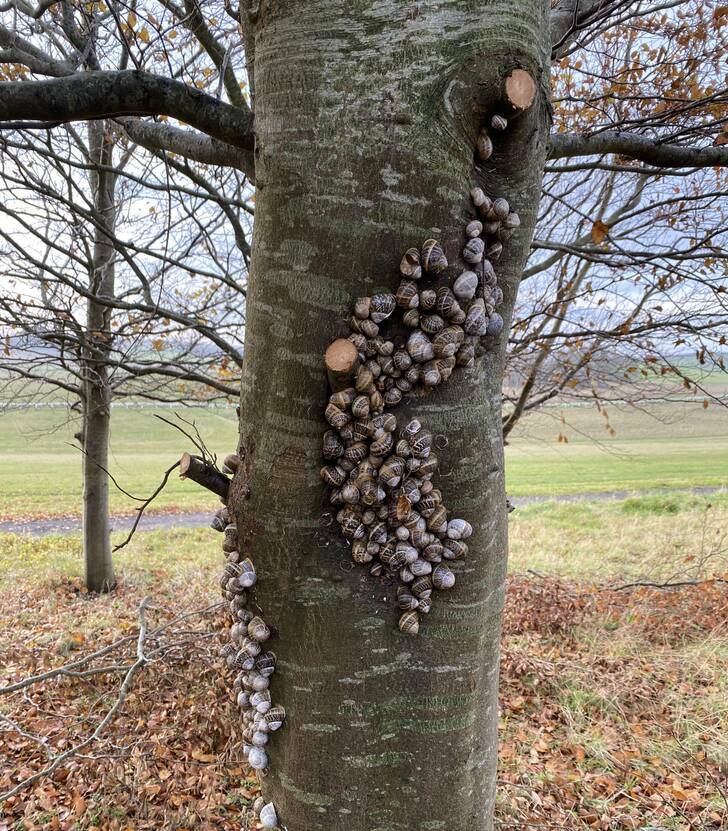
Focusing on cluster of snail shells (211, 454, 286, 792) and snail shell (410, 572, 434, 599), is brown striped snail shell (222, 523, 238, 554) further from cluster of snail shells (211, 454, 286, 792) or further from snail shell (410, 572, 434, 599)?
snail shell (410, 572, 434, 599)

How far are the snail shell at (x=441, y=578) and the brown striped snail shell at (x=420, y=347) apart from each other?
Answer: 1.58ft

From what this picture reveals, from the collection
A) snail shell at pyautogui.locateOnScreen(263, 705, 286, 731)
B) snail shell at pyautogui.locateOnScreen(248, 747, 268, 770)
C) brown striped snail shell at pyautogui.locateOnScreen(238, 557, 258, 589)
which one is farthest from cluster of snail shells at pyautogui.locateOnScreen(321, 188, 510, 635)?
snail shell at pyautogui.locateOnScreen(248, 747, 268, 770)

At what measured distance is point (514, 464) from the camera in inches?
867

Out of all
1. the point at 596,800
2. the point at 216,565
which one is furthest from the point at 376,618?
the point at 216,565

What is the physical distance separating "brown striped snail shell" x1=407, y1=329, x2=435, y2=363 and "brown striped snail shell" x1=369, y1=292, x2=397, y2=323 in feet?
0.26

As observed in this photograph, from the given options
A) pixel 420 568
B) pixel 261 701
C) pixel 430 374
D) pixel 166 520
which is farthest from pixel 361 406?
pixel 166 520

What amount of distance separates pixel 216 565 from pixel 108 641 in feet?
11.2

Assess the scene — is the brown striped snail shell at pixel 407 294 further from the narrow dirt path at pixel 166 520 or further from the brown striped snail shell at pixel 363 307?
the narrow dirt path at pixel 166 520

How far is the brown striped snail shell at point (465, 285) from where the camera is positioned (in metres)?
1.13

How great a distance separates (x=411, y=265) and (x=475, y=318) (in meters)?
0.19

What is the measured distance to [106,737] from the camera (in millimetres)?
2945

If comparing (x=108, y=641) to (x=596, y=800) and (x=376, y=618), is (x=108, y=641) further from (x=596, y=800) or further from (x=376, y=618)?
(x=376, y=618)

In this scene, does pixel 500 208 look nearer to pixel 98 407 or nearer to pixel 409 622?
pixel 409 622

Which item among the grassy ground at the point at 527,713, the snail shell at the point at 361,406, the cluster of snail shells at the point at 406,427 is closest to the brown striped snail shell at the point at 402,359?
the cluster of snail shells at the point at 406,427
